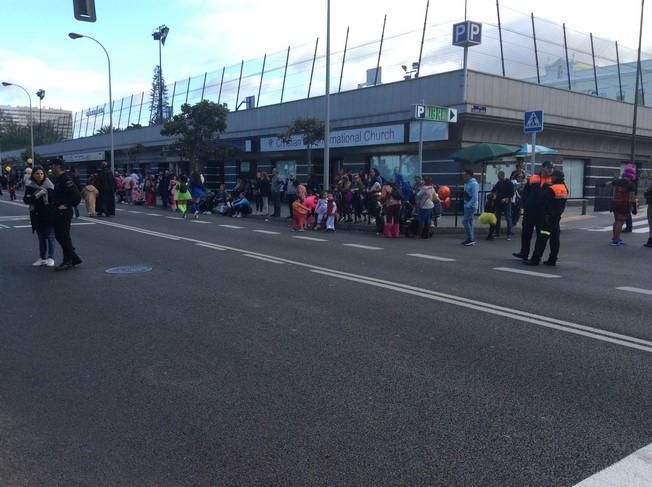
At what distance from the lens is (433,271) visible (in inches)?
381

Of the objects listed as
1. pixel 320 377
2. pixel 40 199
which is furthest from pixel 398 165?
pixel 320 377

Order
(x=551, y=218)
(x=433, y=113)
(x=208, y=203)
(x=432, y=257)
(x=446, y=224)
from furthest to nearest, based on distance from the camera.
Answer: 1. (x=208, y=203)
2. (x=446, y=224)
3. (x=433, y=113)
4. (x=432, y=257)
5. (x=551, y=218)

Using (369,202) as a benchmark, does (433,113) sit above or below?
above

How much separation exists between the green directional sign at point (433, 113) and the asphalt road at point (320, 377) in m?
7.64

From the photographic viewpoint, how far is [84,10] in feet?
39.0

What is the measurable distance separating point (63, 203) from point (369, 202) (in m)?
9.84

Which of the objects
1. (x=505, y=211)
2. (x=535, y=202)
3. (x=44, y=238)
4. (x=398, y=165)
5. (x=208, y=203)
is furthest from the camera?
(x=398, y=165)

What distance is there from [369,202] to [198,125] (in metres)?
15.4

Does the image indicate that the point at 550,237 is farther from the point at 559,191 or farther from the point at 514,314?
the point at 514,314

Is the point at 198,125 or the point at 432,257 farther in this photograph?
the point at 198,125

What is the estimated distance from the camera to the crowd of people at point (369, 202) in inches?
378

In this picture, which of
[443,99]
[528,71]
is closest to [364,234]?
[443,99]

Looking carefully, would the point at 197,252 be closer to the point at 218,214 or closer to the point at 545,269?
the point at 545,269

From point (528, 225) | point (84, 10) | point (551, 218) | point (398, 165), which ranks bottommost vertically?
point (528, 225)
